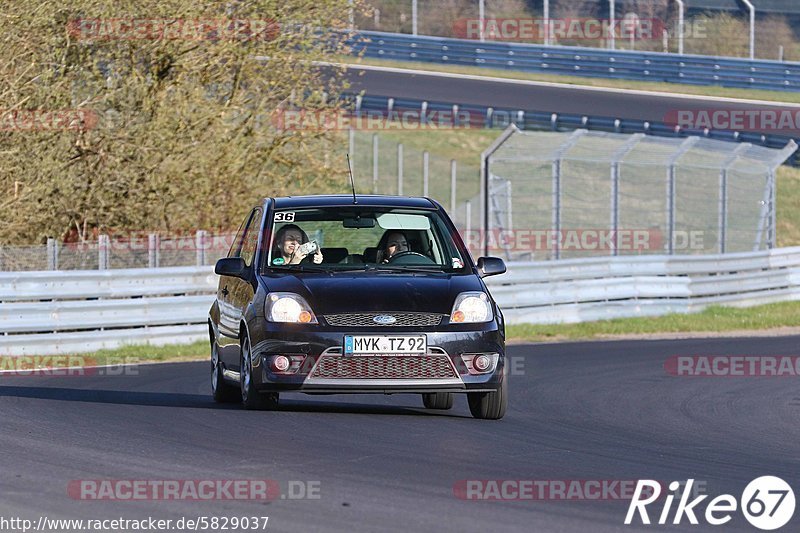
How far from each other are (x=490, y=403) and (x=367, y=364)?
108 cm

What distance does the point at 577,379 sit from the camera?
47.6ft

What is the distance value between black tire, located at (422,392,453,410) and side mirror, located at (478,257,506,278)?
3.50 feet

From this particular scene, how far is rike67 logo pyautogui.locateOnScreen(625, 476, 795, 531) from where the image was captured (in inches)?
268

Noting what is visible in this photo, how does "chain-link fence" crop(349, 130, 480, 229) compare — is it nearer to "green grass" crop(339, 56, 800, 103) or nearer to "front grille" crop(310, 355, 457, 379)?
"green grass" crop(339, 56, 800, 103)

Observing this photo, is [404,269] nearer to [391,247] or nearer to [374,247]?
[391,247]

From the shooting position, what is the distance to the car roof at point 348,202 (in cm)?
1134

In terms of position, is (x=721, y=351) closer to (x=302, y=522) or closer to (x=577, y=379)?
(x=577, y=379)

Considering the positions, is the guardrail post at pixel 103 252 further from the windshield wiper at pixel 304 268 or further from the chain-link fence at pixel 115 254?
the windshield wiper at pixel 304 268

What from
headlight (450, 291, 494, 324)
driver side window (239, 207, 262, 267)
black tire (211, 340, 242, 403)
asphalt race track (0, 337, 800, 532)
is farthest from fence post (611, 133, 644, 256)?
headlight (450, 291, 494, 324)

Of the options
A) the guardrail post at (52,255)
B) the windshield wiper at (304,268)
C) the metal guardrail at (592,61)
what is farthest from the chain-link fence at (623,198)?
the windshield wiper at (304,268)

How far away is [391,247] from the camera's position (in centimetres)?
1115

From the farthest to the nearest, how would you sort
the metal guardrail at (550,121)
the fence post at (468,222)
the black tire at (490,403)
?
the metal guardrail at (550,121) < the fence post at (468,222) < the black tire at (490,403)

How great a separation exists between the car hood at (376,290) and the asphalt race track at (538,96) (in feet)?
88.1

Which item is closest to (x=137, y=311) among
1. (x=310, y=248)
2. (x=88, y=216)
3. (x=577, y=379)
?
(x=88, y=216)
